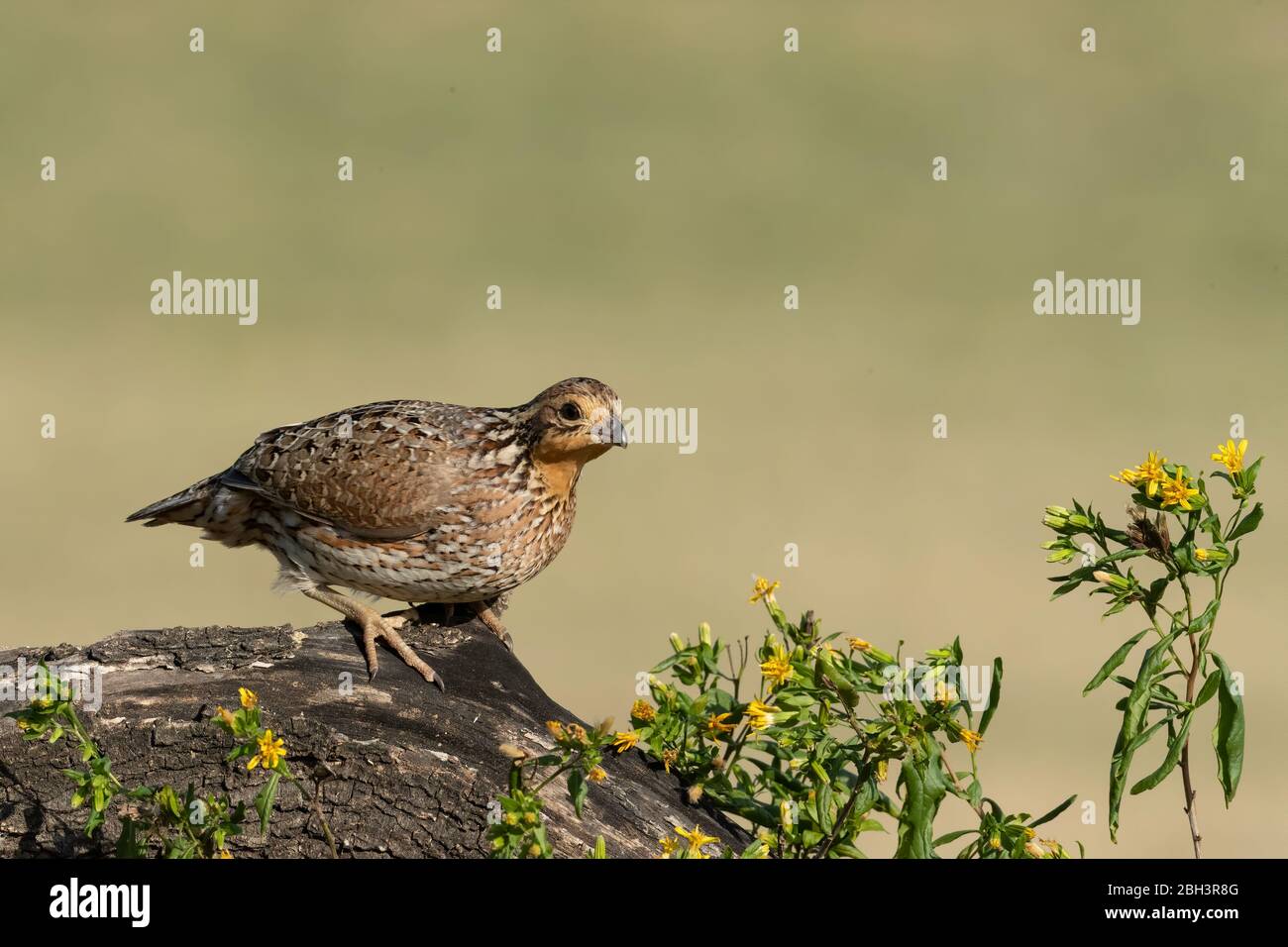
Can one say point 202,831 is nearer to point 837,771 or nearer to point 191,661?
point 191,661

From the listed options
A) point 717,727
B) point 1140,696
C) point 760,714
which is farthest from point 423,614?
point 1140,696

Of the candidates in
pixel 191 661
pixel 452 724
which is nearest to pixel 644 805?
pixel 452 724

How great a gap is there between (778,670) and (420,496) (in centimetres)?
230

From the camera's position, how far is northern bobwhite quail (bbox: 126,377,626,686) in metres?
7.21

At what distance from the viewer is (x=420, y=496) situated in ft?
24.0

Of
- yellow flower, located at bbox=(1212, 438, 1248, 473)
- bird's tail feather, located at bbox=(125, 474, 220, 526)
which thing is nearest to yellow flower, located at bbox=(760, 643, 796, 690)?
yellow flower, located at bbox=(1212, 438, 1248, 473)

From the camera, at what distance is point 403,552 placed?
7.25 meters

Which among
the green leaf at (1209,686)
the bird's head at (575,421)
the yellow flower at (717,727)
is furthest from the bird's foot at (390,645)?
the green leaf at (1209,686)

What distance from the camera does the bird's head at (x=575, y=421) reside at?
277 inches

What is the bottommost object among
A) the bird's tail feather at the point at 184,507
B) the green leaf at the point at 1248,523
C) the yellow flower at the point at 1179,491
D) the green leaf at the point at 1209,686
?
the green leaf at the point at 1209,686

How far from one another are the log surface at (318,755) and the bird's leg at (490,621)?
74 cm

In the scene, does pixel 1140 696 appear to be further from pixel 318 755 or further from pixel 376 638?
pixel 376 638

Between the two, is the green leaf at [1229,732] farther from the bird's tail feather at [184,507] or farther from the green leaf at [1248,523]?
the bird's tail feather at [184,507]
